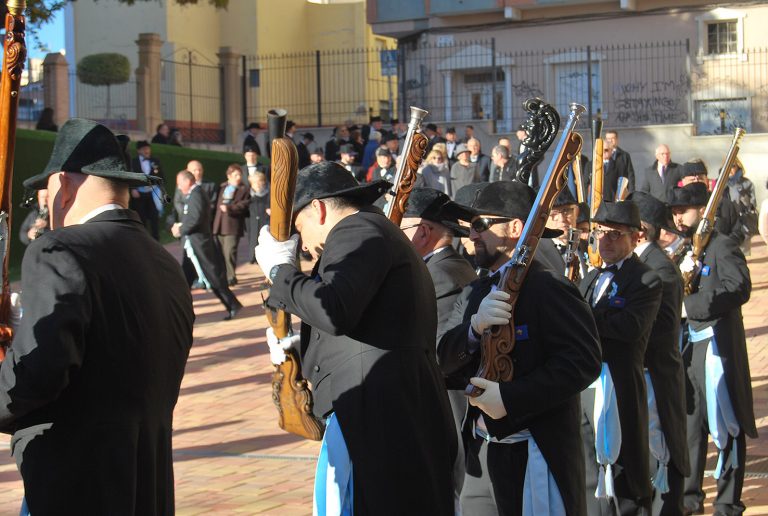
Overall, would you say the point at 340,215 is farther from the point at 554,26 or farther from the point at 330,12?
the point at 330,12

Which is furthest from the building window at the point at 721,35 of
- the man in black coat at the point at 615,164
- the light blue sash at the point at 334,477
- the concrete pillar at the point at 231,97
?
the light blue sash at the point at 334,477

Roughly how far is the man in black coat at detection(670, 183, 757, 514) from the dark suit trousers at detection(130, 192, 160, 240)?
539 inches

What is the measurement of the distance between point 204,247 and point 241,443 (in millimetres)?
6448

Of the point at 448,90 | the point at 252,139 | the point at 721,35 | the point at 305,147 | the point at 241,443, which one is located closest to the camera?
the point at 241,443

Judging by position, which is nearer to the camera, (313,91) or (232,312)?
(232,312)

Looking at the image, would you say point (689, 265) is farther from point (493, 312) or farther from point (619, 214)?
point (493, 312)

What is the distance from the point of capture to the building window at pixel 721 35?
31.2 metres

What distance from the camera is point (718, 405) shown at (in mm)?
7488

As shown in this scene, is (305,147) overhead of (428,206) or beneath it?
overhead

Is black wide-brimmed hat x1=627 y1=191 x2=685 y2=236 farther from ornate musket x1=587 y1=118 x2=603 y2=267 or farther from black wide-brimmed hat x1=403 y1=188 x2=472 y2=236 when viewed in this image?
black wide-brimmed hat x1=403 y1=188 x2=472 y2=236

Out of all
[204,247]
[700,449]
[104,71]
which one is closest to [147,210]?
[204,247]

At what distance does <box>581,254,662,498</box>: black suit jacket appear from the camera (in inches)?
243

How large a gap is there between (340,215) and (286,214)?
20 cm

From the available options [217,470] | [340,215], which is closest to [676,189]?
[217,470]
